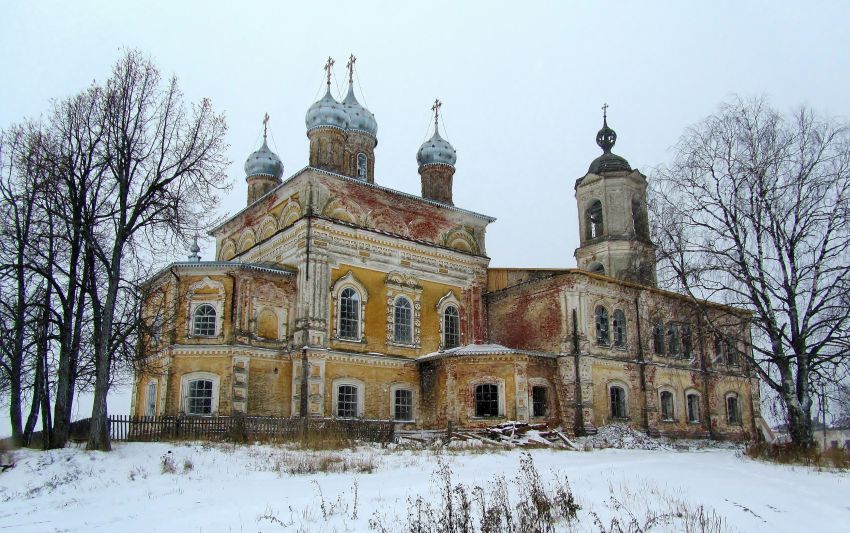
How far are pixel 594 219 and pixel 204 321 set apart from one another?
17044 millimetres

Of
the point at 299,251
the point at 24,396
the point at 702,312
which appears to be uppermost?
the point at 299,251

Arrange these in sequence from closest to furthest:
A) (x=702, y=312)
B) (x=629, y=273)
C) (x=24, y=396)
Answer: (x=702, y=312) < (x=629, y=273) < (x=24, y=396)

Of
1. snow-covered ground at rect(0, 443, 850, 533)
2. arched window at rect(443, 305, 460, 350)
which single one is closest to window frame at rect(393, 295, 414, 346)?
arched window at rect(443, 305, 460, 350)

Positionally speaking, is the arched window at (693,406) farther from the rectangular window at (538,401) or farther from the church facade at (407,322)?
the rectangular window at (538,401)

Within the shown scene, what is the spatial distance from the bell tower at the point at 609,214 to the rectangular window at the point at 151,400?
17.4 meters

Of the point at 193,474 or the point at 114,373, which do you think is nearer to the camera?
the point at 193,474

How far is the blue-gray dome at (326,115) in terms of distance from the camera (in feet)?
86.8

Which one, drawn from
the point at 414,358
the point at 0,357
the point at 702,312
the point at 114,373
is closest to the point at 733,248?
the point at 702,312

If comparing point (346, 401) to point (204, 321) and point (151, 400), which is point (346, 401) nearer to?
point (204, 321)

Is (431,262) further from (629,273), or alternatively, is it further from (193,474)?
(193,474)

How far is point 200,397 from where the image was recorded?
70.7 ft

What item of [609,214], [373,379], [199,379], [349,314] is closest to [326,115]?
[349,314]

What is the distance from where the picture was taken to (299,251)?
77.7 ft

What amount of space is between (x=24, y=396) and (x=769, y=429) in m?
29.6
